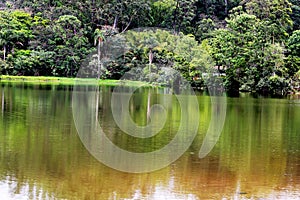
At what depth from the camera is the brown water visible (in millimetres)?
9414

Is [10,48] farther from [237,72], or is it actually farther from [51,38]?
[237,72]

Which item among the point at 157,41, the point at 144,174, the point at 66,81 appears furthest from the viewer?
the point at 66,81

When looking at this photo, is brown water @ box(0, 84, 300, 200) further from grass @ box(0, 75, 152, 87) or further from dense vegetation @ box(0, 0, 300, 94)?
grass @ box(0, 75, 152, 87)

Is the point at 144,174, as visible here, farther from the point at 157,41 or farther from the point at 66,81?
the point at 66,81

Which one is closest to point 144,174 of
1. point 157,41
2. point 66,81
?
point 157,41

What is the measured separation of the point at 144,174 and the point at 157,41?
38959mm

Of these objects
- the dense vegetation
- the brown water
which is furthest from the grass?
the brown water

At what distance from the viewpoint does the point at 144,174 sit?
11094 millimetres

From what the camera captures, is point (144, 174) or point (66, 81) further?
point (66, 81)

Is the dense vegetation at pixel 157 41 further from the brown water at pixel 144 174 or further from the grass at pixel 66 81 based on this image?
the brown water at pixel 144 174

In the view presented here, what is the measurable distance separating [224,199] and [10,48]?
47610 mm

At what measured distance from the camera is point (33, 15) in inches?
2302

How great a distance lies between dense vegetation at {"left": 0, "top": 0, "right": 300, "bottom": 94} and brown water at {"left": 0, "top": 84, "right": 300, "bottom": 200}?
26.9m

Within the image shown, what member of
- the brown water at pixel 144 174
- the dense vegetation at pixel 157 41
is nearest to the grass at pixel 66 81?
the dense vegetation at pixel 157 41
